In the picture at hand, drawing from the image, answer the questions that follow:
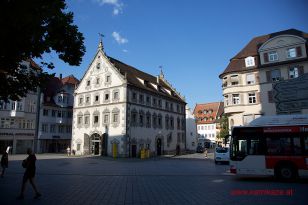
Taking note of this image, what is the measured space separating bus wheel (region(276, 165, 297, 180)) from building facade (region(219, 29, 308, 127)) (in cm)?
2101

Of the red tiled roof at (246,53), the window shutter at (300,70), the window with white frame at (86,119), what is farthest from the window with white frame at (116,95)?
the window shutter at (300,70)

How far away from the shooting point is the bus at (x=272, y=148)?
16.6 m

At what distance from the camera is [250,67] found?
1560 inches

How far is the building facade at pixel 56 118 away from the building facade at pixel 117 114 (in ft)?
23.8

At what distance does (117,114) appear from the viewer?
45.2 metres

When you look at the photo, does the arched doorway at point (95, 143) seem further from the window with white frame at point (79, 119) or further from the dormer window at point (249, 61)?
the dormer window at point (249, 61)

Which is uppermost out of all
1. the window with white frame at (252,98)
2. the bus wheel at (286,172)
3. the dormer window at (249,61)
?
the dormer window at (249,61)

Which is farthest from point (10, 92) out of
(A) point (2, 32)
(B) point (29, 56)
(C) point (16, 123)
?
(C) point (16, 123)

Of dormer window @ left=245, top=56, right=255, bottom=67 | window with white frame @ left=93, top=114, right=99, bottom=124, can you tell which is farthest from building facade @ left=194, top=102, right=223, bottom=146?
dormer window @ left=245, top=56, right=255, bottom=67

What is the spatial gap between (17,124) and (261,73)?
42.5 m

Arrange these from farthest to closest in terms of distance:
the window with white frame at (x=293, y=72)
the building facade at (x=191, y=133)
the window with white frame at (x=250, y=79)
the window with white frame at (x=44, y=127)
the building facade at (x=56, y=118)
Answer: the building facade at (x=191, y=133) < the building facade at (x=56, y=118) < the window with white frame at (x=44, y=127) < the window with white frame at (x=250, y=79) < the window with white frame at (x=293, y=72)

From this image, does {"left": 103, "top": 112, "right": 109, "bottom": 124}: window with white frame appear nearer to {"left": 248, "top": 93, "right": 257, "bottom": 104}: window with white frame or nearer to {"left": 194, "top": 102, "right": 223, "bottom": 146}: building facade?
{"left": 248, "top": 93, "right": 257, "bottom": 104}: window with white frame

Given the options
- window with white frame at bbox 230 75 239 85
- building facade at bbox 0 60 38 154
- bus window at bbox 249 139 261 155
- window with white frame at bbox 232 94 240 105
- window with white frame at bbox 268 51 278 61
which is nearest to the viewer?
bus window at bbox 249 139 261 155

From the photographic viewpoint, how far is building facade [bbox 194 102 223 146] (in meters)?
93.2
